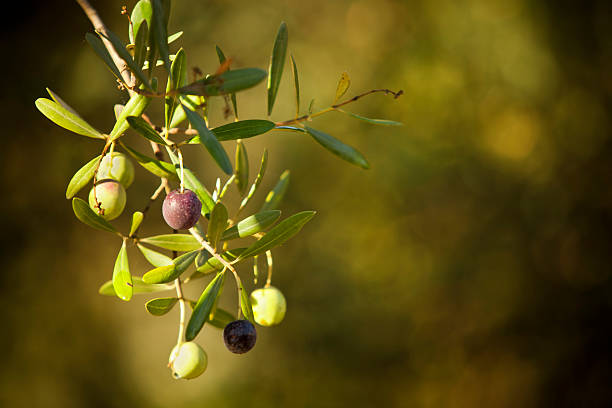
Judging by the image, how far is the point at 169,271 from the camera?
19.9 inches

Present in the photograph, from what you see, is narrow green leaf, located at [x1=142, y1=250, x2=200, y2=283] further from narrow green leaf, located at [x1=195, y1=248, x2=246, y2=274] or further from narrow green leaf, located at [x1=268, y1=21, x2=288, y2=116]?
narrow green leaf, located at [x1=268, y1=21, x2=288, y2=116]

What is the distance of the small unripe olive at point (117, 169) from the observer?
56cm

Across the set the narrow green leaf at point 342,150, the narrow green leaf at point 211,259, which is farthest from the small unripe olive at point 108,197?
the narrow green leaf at point 342,150

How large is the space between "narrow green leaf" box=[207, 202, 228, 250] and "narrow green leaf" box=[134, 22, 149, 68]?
0.17 metres

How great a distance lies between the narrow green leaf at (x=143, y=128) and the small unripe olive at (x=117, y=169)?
0.31 ft

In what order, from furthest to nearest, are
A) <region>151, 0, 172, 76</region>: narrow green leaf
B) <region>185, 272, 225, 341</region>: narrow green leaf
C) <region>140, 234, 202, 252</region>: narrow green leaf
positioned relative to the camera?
<region>140, 234, 202, 252</region>: narrow green leaf → <region>185, 272, 225, 341</region>: narrow green leaf → <region>151, 0, 172, 76</region>: narrow green leaf

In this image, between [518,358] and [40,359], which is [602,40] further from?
[40,359]

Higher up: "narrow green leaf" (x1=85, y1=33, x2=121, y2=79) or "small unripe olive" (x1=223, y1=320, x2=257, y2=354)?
"narrow green leaf" (x1=85, y1=33, x2=121, y2=79)

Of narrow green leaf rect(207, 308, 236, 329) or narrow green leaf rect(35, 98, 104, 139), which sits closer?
narrow green leaf rect(35, 98, 104, 139)

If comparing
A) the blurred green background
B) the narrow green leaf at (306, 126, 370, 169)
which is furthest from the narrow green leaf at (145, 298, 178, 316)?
the blurred green background

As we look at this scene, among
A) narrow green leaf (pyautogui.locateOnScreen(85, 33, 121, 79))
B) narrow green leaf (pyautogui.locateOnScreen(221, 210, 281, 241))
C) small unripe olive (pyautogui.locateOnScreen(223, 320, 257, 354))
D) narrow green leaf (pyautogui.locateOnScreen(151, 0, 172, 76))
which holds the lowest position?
small unripe olive (pyautogui.locateOnScreen(223, 320, 257, 354))

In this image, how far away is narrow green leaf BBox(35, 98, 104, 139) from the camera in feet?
1.68

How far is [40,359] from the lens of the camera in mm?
1672

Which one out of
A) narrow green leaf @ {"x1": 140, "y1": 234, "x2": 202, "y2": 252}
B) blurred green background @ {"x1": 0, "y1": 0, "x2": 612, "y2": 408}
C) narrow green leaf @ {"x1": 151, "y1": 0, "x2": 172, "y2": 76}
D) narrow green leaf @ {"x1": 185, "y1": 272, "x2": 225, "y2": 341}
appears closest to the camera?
narrow green leaf @ {"x1": 151, "y1": 0, "x2": 172, "y2": 76}
